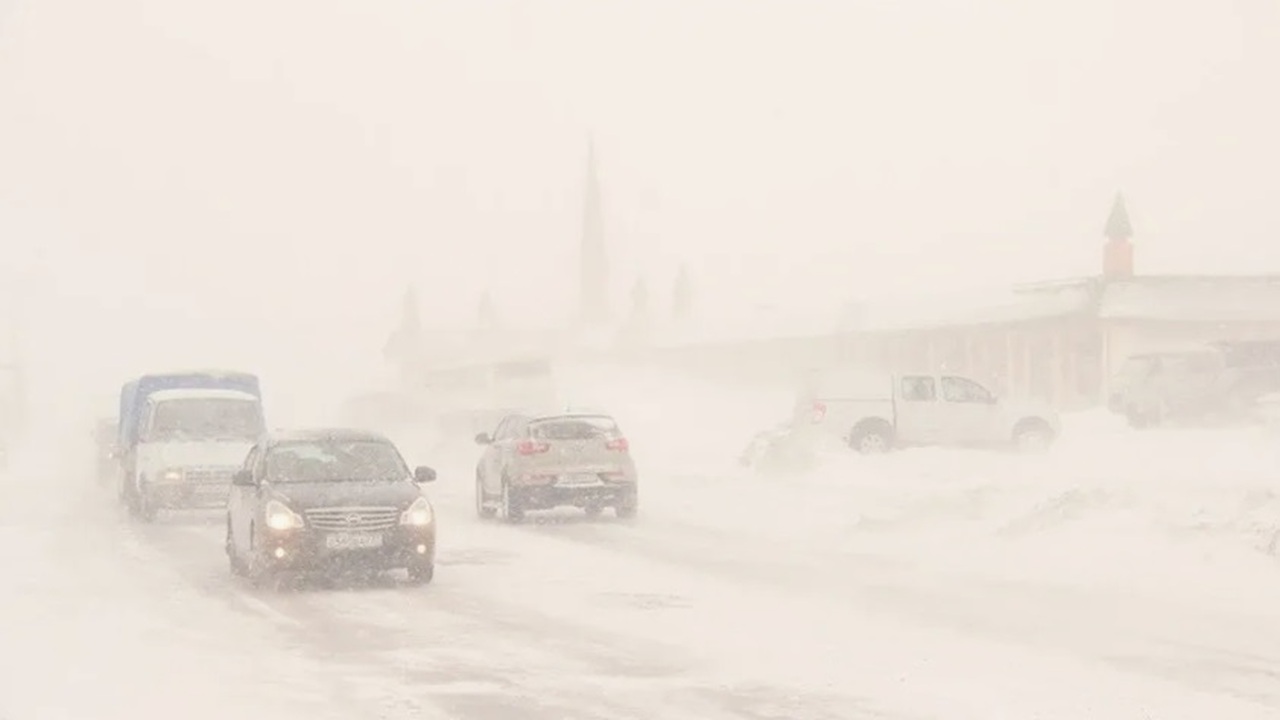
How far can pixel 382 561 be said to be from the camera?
55.3 ft

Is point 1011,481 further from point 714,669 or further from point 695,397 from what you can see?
point 695,397

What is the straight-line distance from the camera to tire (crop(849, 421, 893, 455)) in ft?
115

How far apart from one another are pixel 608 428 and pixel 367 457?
8353mm

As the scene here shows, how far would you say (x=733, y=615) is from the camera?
46.3 feet

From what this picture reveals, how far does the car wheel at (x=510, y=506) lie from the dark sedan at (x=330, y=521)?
7.64 meters

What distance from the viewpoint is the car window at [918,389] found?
3528cm

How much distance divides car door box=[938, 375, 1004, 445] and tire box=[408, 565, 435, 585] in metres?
20.0

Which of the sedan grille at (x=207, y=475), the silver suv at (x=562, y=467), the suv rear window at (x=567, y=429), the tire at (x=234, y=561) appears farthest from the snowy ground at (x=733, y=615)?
the suv rear window at (x=567, y=429)

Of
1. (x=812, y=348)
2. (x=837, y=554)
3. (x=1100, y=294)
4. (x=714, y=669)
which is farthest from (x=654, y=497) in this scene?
(x=812, y=348)

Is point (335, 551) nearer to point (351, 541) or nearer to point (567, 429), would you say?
point (351, 541)

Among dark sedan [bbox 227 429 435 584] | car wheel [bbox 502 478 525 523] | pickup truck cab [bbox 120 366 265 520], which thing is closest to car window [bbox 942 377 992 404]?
car wheel [bbox 502 478 525 523]

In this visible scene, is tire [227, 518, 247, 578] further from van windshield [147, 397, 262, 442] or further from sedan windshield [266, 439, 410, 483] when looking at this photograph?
van windshield [147, 397, 262, 442]

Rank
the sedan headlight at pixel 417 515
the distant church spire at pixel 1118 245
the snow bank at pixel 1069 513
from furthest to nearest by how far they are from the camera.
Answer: the distant church spire at pixel 1118 245, the snow bank at pixel 1069 513, the sedan headlight at pixel 417 515

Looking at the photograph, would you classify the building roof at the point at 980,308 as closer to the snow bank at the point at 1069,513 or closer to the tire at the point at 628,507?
the snow bank at the point at 1069,513
